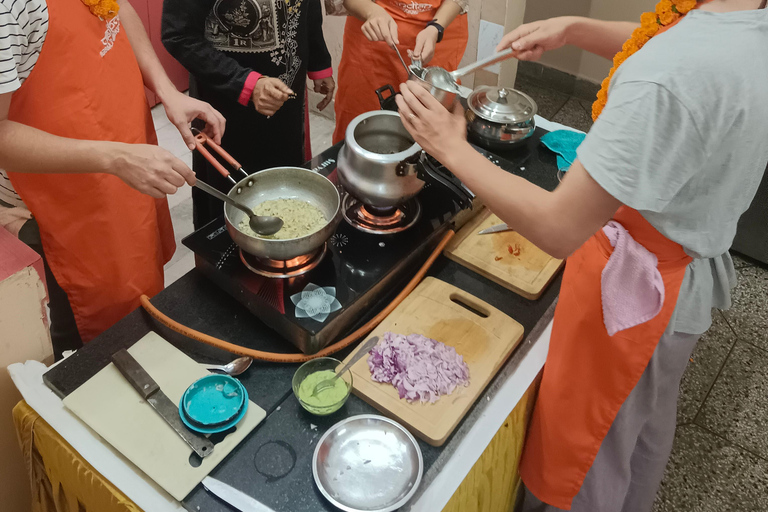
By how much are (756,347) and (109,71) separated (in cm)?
259

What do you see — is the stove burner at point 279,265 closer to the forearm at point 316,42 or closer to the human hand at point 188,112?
the human hand at point 188,112

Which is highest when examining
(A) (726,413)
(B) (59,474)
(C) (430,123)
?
(C) (430,123)

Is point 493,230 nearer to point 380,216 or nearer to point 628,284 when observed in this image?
point 380,216

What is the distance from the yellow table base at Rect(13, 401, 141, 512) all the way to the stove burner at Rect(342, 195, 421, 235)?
73 cm

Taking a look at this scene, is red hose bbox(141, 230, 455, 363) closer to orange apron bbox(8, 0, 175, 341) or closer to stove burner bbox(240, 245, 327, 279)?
stove burner bbox(240, 245, 327, 279)

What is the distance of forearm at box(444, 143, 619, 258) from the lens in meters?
0.91

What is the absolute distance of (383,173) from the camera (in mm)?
1252

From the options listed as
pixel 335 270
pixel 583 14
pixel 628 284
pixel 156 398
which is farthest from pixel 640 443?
pixel 583 14

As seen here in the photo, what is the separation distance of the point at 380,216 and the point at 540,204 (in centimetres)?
51

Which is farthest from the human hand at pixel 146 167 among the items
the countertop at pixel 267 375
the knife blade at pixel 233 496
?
the knife blade at pixel 233 496

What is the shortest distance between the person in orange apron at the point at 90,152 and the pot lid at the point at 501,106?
0.74 meters

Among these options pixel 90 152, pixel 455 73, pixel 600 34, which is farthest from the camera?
pixel 455 73

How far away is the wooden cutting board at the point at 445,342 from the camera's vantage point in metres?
1.08

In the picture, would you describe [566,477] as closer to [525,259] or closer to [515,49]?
[525,259]
